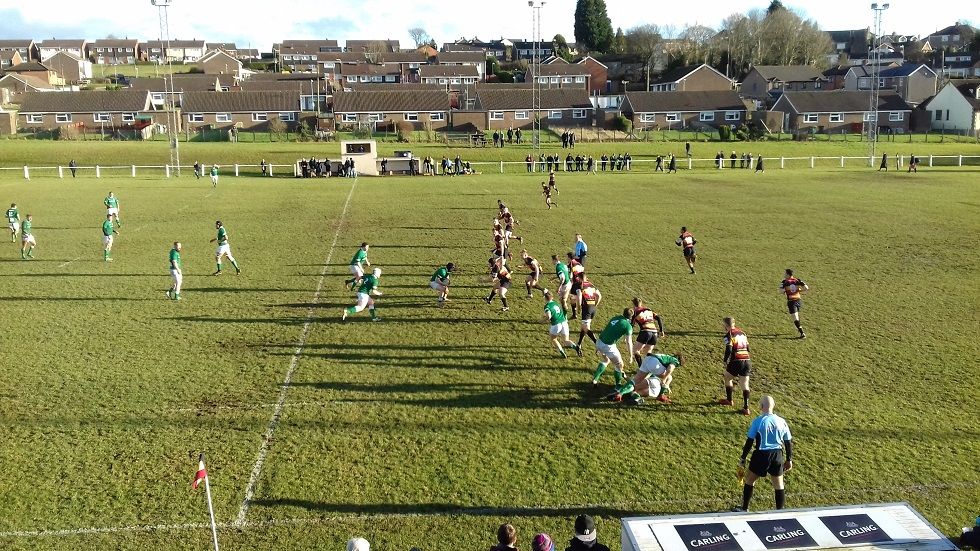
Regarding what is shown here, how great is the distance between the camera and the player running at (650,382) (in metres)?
12.2

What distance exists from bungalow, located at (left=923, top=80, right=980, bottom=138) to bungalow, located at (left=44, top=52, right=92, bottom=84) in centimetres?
12644

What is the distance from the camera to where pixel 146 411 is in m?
12.2

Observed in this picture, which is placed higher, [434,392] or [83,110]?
[83,110]

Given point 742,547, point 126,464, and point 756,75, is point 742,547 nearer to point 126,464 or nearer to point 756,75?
point 126,464

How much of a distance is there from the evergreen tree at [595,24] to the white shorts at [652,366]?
390 ft

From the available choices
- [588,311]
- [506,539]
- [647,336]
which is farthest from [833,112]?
[506,539]

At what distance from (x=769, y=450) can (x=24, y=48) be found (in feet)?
539

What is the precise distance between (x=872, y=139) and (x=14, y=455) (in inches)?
2603

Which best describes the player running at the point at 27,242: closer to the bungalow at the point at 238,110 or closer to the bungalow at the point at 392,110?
the bungalow at the point at 392,110

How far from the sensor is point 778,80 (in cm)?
9662

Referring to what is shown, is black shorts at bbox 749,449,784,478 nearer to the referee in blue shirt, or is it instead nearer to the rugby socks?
the referee in blue shirt

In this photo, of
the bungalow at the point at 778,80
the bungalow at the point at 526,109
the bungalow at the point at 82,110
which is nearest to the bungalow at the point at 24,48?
the bungalow at the point at 82,110

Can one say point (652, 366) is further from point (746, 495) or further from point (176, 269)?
point (176, 269)

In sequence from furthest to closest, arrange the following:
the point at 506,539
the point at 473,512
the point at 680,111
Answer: the point at 680,111, the point at 473,512, the point at 506,539
